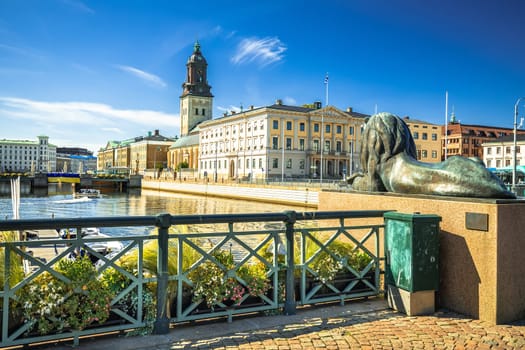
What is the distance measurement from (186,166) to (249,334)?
124 meters

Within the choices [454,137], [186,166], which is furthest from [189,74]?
[454,137]

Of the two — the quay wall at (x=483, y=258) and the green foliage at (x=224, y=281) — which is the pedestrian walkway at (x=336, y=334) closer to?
the quay wall at (x=483, y=258)

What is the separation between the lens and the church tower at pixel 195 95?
483 ft

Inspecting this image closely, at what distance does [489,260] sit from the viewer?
17.0ft

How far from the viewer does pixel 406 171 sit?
7082mm

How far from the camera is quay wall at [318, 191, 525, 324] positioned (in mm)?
5156

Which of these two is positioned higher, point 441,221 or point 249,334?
point 441,221

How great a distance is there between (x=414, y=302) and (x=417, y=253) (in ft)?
2.08

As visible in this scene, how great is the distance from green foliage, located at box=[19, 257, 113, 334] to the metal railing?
2.7 inches

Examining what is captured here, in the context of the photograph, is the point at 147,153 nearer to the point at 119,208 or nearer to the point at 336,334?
the point at 119,208

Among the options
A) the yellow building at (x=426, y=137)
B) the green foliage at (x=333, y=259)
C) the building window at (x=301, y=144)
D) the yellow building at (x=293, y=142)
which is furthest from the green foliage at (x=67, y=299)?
the yellow building at (x=426, y=137)

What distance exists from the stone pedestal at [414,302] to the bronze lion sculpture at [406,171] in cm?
154

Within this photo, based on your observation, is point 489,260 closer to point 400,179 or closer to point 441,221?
point 441,221

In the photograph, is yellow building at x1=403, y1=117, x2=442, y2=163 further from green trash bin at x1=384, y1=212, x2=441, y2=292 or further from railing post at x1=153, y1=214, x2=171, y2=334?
railing post at x1=153, y1=214, x2=171, y2=334
